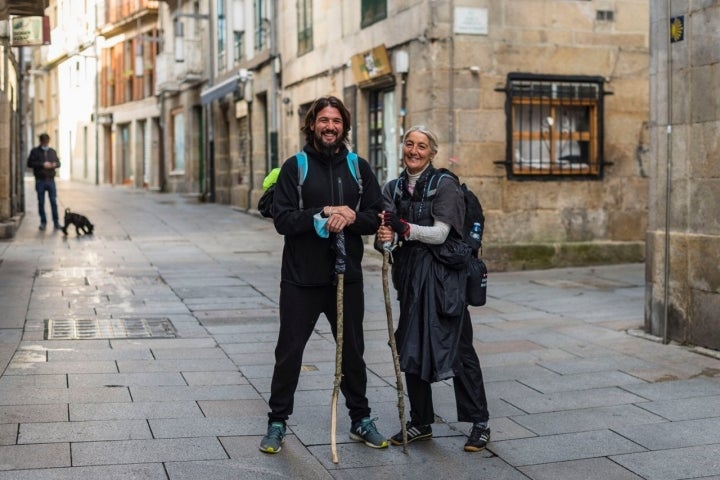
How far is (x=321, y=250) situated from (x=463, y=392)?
3.46 feet

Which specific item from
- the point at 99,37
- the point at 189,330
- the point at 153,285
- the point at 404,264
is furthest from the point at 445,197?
the point at 99,37

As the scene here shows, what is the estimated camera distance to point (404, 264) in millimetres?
5539

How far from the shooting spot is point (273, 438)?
5344 millimetres

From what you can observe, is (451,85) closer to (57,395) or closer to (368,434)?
(57,395)

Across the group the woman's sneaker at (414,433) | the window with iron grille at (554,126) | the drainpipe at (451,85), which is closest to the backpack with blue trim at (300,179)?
the woman's sneaker at (414,433)

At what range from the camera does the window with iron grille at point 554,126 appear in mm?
14219

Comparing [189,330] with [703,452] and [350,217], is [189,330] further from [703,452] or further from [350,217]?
[703,452]

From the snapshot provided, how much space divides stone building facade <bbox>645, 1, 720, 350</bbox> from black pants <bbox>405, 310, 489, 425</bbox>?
123 inches

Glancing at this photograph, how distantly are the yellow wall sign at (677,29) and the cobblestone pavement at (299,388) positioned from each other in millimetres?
2375

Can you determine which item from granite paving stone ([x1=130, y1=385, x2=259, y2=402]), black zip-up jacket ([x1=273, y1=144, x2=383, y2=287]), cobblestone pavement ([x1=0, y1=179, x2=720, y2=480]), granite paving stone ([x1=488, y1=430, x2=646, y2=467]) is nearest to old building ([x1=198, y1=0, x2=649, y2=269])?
cobblestone pavement ([x1=0, y1=179, x2=720, y2=480])

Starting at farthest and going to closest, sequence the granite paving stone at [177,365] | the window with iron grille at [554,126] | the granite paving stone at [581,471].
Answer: the window with iron grille at [554,126] → the granite paving stone at [177,365] → the granite paving stone at [581,471]

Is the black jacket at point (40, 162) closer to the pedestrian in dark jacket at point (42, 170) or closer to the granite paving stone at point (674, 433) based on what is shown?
the pedestrian in dark jacket at point (42, 170)

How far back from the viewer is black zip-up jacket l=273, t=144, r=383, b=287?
529 centimetres

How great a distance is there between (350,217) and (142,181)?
35023mm
